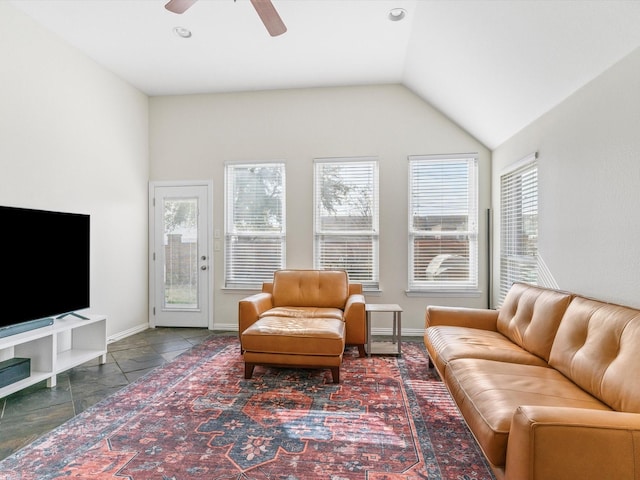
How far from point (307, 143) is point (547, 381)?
12.5ft

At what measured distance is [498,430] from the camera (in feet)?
4.94

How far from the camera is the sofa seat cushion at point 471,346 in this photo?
2.39 meters

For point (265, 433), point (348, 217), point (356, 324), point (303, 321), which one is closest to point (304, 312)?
point (303, 321)

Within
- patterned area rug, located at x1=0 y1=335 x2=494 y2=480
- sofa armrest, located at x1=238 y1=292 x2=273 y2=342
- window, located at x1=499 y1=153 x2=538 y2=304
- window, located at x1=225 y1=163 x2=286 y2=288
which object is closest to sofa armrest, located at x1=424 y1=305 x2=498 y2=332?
patterned area rug, located at x1=0 y1=335 x2=494 y2=480

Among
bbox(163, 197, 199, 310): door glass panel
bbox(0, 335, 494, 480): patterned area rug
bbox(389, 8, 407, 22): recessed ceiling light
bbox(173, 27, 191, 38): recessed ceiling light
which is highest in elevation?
bbox(389, 8, 407, 22): recessed ceiling light

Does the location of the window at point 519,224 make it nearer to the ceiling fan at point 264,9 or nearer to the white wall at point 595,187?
the white wall at point 595,187

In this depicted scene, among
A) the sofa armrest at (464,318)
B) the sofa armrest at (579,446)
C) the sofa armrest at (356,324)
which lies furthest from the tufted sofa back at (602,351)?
the sofa armrest at (356,324)

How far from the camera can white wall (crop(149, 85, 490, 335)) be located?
464 centimetres

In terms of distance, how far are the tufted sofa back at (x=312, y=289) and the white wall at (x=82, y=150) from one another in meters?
2.02

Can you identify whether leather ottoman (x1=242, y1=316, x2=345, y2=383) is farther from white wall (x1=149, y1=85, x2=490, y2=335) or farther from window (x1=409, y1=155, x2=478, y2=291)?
window (x1=409, y1=155, x2=478, y2=291)

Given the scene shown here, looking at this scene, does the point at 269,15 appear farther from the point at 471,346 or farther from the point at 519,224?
the point at 519,224

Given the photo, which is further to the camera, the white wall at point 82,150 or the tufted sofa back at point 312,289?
the tufted sofa back at point 312,289

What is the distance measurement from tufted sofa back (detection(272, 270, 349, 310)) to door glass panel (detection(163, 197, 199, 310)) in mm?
1437

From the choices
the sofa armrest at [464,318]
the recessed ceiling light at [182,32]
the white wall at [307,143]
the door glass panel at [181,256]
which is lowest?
the sofa armrest at [464,318]
